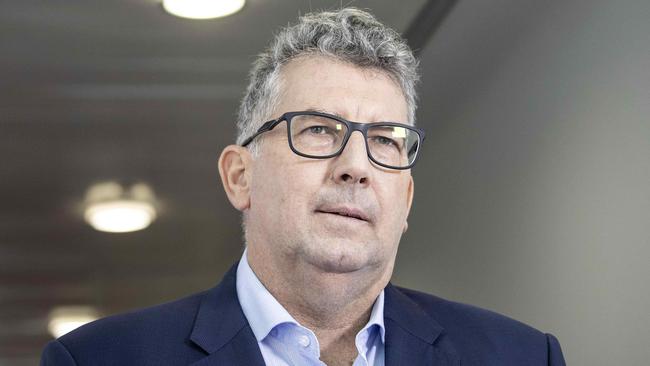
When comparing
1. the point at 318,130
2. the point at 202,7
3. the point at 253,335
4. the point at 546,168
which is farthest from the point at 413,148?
the point at 202,7

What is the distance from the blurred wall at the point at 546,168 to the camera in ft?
6.34

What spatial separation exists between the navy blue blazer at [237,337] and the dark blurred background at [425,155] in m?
0.36

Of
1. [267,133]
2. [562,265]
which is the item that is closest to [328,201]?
[267,133]

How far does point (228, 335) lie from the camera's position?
1521mm

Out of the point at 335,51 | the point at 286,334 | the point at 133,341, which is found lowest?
the point at 133,341

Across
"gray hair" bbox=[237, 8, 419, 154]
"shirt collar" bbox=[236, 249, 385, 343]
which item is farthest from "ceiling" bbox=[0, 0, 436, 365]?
"shirt collar" bbox=[236, 249, 385, 343]

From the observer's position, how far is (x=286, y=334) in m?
1.56

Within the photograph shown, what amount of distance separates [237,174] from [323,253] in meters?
0.27

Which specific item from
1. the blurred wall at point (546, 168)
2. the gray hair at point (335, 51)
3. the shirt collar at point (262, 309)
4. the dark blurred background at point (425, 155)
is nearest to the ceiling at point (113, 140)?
the dark blurred background at point (425, 155)

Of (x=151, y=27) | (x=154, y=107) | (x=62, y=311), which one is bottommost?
(x=62, y=311)

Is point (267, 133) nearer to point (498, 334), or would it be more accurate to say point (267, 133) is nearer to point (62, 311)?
point (498, 334)

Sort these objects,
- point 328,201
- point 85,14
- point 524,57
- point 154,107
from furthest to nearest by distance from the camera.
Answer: point 154,107 → point 85,14 → point 524,57 → point 328,201

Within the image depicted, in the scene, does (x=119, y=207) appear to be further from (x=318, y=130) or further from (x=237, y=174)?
(x=318, y=130)

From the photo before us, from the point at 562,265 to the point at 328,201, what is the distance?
2.77 ft
